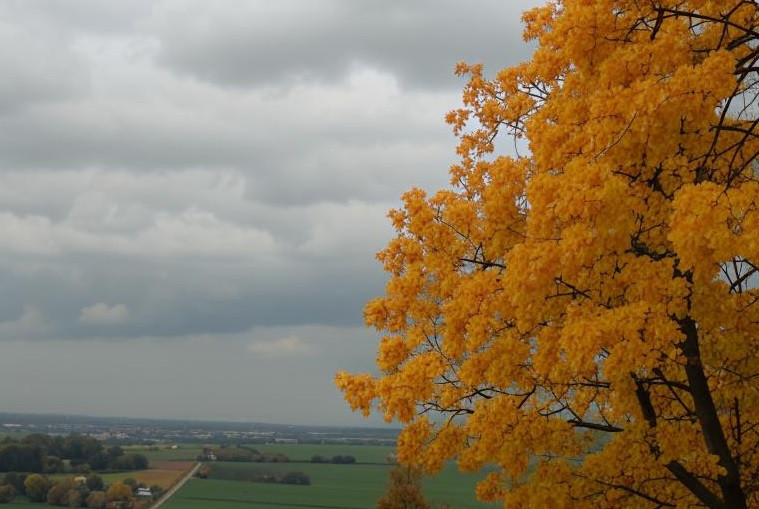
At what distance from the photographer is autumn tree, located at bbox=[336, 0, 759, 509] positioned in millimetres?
7832

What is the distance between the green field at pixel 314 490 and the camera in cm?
7419

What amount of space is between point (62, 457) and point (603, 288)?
107 metres

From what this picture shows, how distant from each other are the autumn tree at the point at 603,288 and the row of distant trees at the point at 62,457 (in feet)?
312

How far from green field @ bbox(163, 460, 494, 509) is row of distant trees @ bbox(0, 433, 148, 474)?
39.5 ft

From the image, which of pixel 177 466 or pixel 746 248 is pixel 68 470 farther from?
pixel 746 248

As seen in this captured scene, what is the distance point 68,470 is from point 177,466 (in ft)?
53.4

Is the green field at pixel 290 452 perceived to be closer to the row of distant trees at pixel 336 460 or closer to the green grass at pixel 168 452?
the green grass at pixel 168 452

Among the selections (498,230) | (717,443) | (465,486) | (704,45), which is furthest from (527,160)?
(465,486)

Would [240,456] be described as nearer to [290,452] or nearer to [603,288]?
[290,452]

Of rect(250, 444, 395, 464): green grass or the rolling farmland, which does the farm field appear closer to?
the rolling farmland

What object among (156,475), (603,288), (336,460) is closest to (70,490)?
(156,475)

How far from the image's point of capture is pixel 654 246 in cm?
908

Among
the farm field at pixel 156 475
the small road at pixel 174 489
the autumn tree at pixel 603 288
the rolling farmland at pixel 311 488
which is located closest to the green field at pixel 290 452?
the rolling farmland at pixel 311 488

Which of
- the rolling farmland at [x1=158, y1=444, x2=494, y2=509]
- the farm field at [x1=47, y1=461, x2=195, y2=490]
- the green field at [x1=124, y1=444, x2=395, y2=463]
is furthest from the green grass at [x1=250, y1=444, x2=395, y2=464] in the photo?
the farm field at [x1=47, y1=461, x2=195, y2=490]
